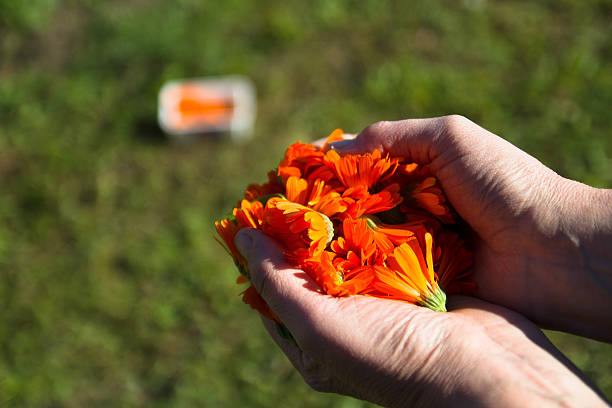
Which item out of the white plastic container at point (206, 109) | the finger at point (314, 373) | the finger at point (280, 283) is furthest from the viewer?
the white plastic container at point (206, 109)

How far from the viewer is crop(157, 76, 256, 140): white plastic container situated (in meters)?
4.32

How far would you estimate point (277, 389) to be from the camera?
327 cm

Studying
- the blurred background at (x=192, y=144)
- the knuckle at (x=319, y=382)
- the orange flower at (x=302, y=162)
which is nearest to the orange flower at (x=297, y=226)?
the orange flower at (x=302, y=162)

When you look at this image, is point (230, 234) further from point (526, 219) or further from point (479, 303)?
point (526, 219)

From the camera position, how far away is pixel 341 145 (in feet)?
7.10

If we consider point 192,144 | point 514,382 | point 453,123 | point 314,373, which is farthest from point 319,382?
point 192,144

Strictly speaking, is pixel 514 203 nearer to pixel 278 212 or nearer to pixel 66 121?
pixel 278 212

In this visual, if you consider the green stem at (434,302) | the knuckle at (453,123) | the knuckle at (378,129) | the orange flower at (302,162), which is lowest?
the green stem at (434,302)

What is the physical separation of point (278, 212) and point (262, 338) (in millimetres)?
1829

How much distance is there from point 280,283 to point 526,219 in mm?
912

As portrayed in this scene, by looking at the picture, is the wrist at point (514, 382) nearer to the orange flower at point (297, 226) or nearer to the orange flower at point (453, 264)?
the orange flower at point (453, 264)

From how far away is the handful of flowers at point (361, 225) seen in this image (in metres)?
1.83

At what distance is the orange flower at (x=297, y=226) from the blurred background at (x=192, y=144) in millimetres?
1669

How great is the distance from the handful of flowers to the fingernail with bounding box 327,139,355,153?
4 centimetres
